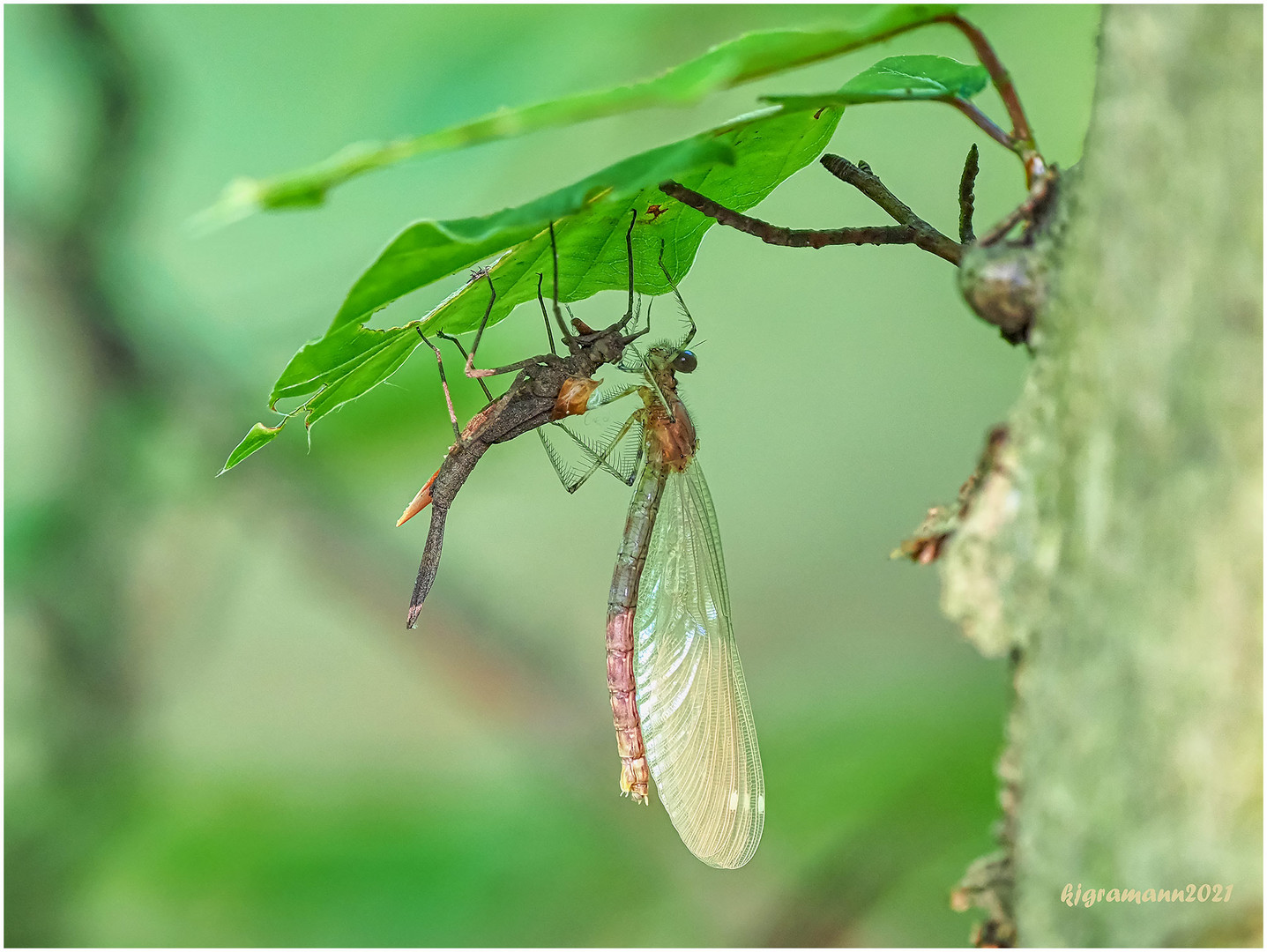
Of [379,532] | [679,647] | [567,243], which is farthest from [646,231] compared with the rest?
[379,532]

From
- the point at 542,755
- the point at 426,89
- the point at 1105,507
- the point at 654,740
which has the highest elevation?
the point at 426,89

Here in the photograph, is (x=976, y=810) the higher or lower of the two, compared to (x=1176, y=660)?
higher

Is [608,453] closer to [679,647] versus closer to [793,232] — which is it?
[679,647]

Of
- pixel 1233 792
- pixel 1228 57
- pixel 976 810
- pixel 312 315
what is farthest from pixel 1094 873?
pixel 312 315

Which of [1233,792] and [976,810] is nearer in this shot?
[1233,792]

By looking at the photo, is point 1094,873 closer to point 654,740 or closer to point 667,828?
point 654,740

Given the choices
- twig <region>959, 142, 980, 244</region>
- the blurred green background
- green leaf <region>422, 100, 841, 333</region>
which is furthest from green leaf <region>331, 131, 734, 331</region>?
the blurred green background

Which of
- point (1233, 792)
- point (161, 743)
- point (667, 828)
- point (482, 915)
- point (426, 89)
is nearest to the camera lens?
point (1233, 792)
